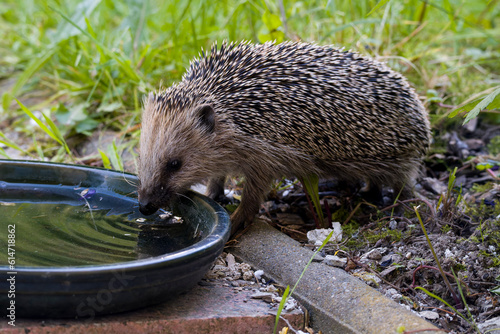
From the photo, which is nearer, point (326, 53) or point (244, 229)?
point (244, 229)

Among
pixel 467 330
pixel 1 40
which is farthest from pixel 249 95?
pixel 1 40

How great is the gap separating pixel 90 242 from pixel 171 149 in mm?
995

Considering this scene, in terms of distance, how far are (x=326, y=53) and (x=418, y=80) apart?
7.94ft

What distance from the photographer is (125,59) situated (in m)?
6.12

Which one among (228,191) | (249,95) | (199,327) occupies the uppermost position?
(249,95)

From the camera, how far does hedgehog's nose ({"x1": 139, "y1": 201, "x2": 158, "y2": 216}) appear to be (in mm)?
3865

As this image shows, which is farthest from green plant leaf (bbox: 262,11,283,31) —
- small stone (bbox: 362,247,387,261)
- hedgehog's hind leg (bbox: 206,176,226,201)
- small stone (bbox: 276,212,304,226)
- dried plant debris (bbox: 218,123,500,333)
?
small stone (bbox: 362,247,387,261)

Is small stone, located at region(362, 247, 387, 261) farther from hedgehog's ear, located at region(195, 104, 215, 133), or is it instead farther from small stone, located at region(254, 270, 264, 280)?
hedgehog's ear, located at region(195, 104, 215, 133)

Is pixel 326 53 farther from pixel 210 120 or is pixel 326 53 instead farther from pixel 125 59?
pixel 125 59

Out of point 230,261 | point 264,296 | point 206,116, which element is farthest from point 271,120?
point 264,296

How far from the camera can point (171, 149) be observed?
13.4ft

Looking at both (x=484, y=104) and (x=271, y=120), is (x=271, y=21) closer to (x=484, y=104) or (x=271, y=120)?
(x=271, y=120)

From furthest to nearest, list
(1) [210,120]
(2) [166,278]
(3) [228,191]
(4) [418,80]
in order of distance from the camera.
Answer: (4) [418,80] < (3) [228,191] < (1) [210,120] < (2) [166,278]

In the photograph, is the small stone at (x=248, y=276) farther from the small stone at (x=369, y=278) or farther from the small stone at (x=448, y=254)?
the small stone at (x=448, y=254)
